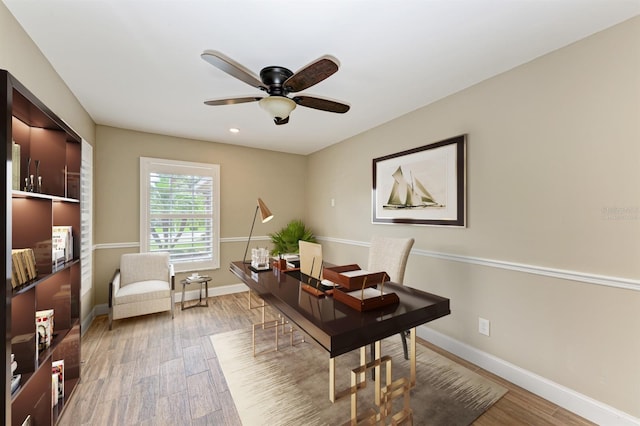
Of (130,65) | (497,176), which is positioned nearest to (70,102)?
(130,65)

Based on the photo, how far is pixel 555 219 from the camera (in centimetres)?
190

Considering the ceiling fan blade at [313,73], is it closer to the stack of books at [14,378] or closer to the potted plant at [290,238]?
the stack of books at [14,378]

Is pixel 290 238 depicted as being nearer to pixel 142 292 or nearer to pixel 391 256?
pixel 142 292

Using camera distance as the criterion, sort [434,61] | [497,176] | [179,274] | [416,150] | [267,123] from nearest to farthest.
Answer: [434,61]
[497,176]
[416,150]
[267,123]
[179,274]

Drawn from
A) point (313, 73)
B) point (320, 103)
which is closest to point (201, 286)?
point (320, 103)

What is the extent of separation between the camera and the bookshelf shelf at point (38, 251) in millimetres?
1082

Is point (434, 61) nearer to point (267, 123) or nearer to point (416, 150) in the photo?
point (416, 150)

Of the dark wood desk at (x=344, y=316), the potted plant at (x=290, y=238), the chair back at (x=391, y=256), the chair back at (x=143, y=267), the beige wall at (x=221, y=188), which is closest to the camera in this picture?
the dark wood desk at (x=344, y=316)

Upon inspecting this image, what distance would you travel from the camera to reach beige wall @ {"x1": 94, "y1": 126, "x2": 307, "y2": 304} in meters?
3.54

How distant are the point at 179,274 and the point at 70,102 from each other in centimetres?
248

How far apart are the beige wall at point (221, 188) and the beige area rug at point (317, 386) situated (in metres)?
2.06

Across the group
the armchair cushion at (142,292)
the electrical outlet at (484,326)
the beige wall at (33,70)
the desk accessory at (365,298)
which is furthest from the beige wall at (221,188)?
Answer: the electrical outlet at (484,326)

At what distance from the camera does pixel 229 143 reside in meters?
4.32

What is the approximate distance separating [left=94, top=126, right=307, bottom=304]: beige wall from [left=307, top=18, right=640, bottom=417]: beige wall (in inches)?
→ 110
